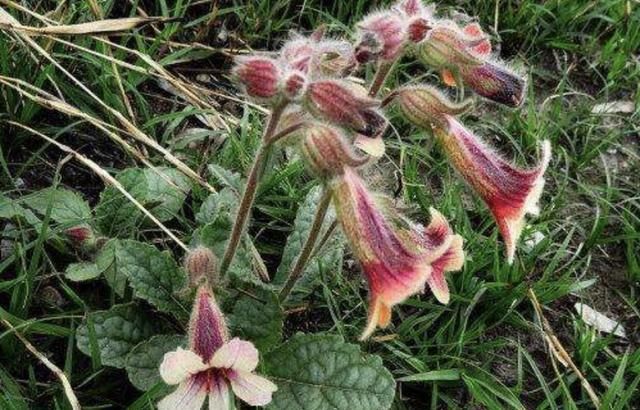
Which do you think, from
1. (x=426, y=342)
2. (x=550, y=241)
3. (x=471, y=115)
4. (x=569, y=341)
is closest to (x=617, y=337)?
(x=569, y=341)

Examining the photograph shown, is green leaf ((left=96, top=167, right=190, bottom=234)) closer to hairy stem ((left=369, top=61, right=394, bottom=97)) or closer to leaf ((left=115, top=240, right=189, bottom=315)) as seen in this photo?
leaf ((left=115, top=240, right=189, bottom=315))

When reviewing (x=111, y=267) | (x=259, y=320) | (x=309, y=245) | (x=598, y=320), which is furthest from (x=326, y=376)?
(x=598, y=320)

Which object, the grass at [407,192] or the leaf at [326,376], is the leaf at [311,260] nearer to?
the grass at [407,192]

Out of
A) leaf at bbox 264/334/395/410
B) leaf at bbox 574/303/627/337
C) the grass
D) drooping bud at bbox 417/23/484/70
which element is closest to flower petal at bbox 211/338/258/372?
the grass

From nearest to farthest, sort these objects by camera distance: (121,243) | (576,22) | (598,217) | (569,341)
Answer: (121,243)
(569,341)
(598,217)
(576,22)

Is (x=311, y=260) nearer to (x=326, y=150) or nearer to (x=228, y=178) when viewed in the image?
(x=228, y=178)

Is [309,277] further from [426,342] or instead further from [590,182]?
[590,182]
